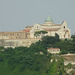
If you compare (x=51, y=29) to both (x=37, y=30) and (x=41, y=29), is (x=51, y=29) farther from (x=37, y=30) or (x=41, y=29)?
(x=37, y=30)

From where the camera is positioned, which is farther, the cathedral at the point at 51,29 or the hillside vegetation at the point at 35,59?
the cathedral at the point at 51,29

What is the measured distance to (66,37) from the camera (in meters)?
84.2

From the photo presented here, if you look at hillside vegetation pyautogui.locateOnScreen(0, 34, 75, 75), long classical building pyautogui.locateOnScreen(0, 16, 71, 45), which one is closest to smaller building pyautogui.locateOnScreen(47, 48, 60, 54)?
hillside vegetation pyautogui.locateOnScreen(0, 34, 75, 75)

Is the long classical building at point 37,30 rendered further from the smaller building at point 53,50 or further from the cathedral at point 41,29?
the smaller building at point 53,50

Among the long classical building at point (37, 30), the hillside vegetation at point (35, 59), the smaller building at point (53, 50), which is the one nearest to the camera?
the hillside vegetation at point (35, 59)

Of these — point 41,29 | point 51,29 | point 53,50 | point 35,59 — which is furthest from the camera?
point 41,29

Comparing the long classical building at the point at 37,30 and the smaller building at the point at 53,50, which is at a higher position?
the long classical building at the point at 37,30

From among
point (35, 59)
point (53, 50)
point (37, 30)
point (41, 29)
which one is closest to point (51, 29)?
point (41, 29)

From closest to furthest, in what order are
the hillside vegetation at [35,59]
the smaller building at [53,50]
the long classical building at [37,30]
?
1. the hillside vegetation at [35,59]
2. the smaller building at [53,50]
3. the long classical building at [37,30]

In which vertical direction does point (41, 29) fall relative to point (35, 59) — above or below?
above

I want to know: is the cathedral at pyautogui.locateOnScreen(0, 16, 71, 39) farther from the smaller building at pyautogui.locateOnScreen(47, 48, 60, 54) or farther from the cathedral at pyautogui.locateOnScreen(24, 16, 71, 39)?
the smaller building at pyautogui.locateOnScreen(47, 48, 60, 54)

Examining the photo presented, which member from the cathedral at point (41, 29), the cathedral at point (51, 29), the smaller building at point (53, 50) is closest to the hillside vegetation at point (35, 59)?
the smaller building at point (53, 50)

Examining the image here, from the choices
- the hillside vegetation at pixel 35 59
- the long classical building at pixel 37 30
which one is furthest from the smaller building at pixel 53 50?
the long classical building at pixel 37 30

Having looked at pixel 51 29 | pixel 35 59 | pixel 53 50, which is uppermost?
Result: pixel 51 29
